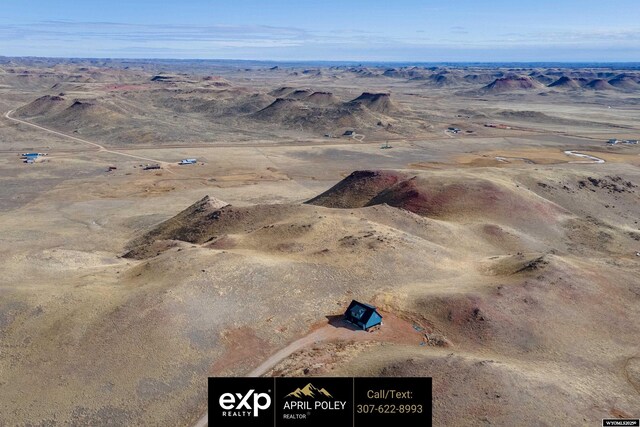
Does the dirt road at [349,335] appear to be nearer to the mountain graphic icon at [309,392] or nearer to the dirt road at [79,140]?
the mountain graphic icon at [309,392]

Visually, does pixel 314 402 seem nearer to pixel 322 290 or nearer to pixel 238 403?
pixel 238 403

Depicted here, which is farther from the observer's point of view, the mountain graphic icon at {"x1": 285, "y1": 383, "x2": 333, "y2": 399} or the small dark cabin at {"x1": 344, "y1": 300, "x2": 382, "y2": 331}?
the small dark cabin at {"x1": 344, "y1": 300, "x2": 382, "y2": 331}

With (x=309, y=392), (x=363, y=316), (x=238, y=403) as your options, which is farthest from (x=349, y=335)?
(x=238, y=403)

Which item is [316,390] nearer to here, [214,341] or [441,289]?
[214,341]

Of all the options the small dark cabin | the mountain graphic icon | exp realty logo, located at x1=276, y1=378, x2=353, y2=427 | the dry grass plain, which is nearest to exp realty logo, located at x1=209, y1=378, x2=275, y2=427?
exp realty logo, located at x1=276, y1=378, x2=353, y2=427

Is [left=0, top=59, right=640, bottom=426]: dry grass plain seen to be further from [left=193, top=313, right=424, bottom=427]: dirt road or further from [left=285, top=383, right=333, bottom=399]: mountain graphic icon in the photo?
[left=285, top=383, right=333, bottom=399]: mountain graphic icon

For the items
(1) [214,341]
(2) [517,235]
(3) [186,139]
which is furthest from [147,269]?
(3) [186,139]
